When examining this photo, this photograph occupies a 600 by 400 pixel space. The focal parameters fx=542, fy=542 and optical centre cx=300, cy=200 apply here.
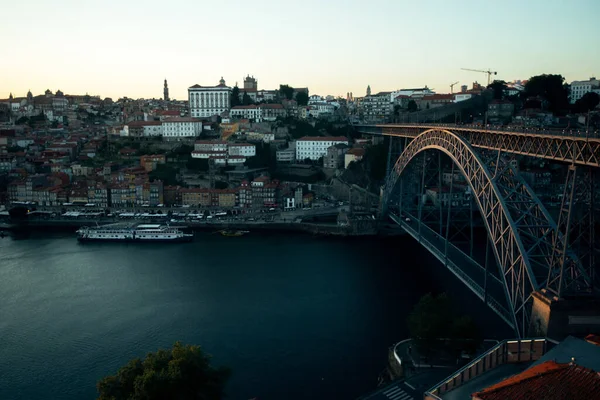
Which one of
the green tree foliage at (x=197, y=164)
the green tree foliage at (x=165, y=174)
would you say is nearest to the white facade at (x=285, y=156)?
the green tree foliage at (x=197, y=164)

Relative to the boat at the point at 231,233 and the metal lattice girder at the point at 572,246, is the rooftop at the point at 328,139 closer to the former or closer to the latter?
the boat at the point at 231,233

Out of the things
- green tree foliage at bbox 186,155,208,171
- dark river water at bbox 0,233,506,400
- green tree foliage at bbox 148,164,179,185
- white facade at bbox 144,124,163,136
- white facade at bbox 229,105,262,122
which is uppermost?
white facade at bbox 229,105,262,122

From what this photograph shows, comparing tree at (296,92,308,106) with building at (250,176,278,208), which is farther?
tree at (296,92,308,106)

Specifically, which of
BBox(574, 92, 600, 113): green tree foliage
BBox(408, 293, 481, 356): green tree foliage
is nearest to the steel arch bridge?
BBox(408, 293, 481, 356): green tree foliage

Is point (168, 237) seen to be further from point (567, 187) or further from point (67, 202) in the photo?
point (567, 187)

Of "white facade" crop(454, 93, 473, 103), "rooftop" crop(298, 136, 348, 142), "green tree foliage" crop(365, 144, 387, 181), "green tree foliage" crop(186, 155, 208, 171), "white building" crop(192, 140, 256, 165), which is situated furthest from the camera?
"white facade" crop(454, 93, 473, 103)

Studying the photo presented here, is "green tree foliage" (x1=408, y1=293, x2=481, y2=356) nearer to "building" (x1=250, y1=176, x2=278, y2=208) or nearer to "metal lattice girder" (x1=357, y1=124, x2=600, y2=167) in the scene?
"metal lattice girder" (x1=357, y1=124, x2=600, y2=167)
